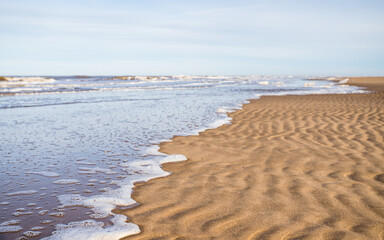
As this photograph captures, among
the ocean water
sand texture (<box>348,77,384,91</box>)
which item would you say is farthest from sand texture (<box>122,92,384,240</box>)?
sand texture (<box>348,77,384,91</box>)

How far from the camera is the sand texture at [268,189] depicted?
302 centimetres

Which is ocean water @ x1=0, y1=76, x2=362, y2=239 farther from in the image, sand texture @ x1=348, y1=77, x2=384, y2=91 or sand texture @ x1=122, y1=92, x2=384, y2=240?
sand texture @ x1=348, y1=77, x2=384, y2=91

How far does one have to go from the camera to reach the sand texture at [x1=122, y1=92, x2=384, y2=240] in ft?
9.90

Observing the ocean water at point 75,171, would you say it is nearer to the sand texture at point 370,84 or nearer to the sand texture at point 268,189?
the sand texture at point 268,189

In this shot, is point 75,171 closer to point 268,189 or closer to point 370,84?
point 268,189

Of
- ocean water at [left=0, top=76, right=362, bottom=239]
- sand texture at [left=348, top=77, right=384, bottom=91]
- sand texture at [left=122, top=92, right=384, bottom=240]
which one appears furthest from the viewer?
sand texture at [left=348, top=77, right=384, bottom=91]

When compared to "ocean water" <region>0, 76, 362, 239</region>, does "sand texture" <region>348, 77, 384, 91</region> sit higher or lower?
higher

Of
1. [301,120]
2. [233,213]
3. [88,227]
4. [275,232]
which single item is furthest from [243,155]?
[301,120]

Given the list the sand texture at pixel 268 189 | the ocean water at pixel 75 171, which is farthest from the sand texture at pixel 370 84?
the ocean water at pixel 75 171

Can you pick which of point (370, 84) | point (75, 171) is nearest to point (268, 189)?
point (75, 171)

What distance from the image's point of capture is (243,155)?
5750 mm

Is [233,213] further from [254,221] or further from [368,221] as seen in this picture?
[368,221]

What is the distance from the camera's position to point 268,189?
13.2ft

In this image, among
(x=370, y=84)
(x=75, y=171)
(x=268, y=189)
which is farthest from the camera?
(x=370, y=84)
